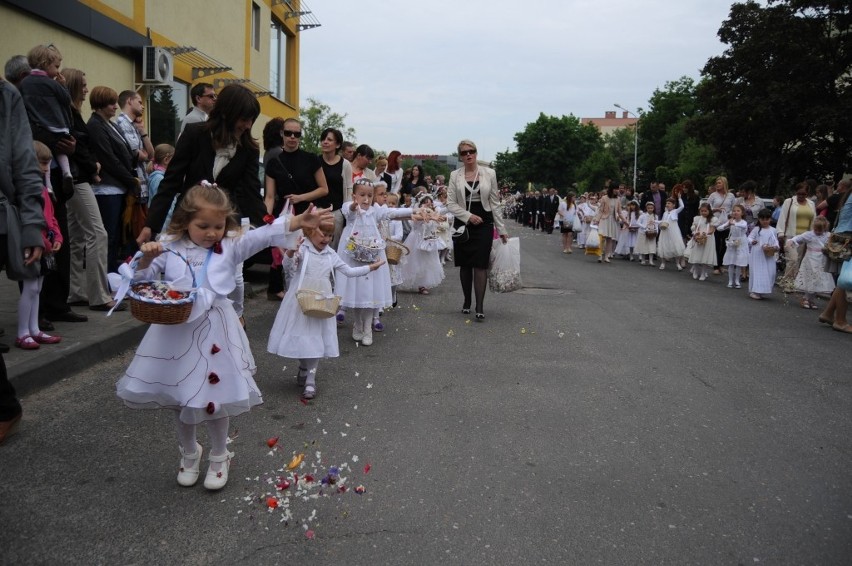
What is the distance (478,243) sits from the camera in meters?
9.23

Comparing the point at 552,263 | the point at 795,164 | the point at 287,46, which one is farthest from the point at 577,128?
the point at 552,263

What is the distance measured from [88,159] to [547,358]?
4.66m

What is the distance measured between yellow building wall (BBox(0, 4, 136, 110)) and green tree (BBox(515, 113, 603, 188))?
90.3 m

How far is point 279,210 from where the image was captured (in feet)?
25.5

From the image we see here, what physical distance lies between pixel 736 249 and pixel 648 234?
14.5 ft

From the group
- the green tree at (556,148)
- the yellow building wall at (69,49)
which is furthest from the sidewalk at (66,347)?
the green tree at (556,148)

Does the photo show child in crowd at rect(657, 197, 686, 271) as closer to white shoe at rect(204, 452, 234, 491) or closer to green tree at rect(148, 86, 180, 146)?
green tree at rect(148, 86, 180, 146)

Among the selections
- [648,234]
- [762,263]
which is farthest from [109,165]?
[648,234]

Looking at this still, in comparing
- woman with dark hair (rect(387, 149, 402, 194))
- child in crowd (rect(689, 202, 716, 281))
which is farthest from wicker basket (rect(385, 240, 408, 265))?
child in crowd (rect(689, 202, 716, 281))

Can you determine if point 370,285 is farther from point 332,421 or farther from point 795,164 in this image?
point 795,164

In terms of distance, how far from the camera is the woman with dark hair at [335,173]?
26.6 feet

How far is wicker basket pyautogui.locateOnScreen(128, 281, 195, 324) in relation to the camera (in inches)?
135

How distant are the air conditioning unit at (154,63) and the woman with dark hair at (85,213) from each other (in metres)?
8.82

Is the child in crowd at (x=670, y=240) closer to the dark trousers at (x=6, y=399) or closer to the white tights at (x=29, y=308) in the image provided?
the white tights at (x=29, y=308)
